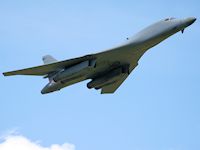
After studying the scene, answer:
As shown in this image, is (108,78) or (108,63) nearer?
(108,63)

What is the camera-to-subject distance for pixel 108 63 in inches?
1496

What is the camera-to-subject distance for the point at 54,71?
38.8 m

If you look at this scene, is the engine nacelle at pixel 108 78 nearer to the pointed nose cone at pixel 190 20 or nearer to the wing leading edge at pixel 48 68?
the wing leading edge at pixel 48 68

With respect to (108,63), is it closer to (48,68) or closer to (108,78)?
(108,78)

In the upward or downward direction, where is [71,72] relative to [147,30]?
downward

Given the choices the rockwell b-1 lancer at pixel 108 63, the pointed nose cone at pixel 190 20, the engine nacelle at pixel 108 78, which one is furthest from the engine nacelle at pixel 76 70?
the pointed nose cone at pixel 190 20

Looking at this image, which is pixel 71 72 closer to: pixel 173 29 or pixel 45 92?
pixel 45 92

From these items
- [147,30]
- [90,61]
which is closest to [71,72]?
[90,61]

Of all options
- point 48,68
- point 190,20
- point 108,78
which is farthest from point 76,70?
point 190,20

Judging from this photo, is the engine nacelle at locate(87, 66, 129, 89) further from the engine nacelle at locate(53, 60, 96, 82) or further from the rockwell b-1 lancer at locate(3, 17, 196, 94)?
the engine nacelle at locate(53, 60, 96, 82)

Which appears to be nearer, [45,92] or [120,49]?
[120,49]

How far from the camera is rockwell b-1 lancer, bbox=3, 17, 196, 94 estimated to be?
3666cm

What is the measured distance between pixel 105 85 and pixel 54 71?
437 cm

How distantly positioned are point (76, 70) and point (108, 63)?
8.95ft
